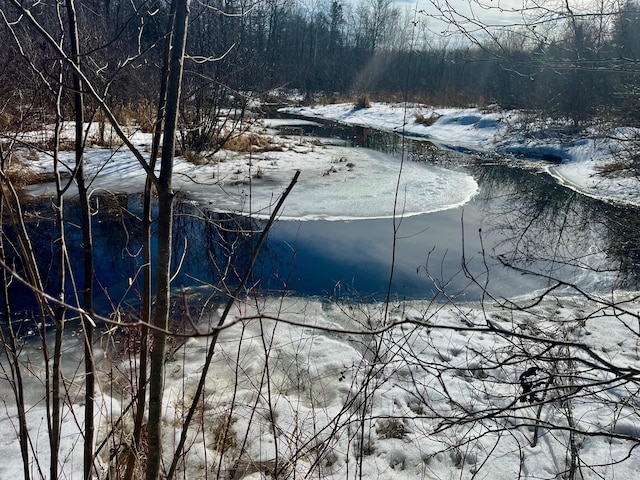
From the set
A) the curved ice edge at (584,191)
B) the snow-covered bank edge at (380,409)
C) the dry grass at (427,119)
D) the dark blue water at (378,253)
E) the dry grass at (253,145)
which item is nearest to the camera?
the snow-covered bank edge at (380,409)

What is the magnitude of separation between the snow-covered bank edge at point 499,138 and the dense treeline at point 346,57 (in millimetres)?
1006

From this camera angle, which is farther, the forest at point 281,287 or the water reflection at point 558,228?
the water reflection at point 558,228

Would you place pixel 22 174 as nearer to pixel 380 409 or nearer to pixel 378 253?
pixel 378 253

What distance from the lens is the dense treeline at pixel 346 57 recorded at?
200cm

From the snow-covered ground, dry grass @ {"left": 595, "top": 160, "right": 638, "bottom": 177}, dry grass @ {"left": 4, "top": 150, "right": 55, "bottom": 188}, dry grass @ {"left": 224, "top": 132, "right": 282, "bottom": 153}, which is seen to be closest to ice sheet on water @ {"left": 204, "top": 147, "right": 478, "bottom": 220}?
the snow-covered ground

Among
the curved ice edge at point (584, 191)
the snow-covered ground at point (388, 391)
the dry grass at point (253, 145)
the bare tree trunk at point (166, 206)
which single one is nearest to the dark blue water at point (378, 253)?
the snow-covered ground at point (388, 391)

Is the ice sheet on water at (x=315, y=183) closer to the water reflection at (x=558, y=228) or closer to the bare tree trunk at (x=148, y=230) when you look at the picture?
the water reflection at (x=558, y=228)

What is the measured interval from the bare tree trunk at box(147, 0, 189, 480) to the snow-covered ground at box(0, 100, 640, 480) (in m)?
0.23

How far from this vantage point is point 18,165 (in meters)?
8.30

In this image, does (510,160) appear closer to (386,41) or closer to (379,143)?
(379,143)

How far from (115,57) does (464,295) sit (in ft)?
33.3

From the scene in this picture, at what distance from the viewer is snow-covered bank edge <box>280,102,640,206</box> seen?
10117mm

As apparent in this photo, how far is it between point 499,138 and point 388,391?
15.6m

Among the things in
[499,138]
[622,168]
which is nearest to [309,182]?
[622,168]
